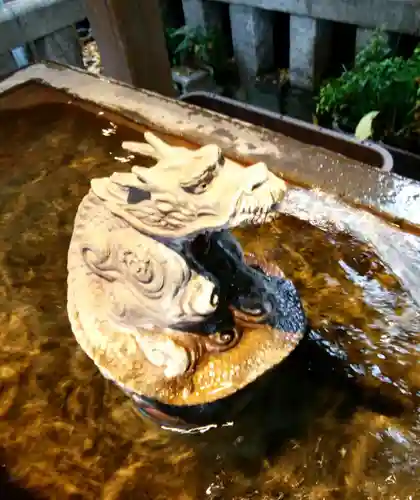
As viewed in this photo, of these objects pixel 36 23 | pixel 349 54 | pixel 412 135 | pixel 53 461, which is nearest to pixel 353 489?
pixel 53 461

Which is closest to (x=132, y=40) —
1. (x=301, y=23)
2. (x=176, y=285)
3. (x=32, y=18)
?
(x=32, y=18)

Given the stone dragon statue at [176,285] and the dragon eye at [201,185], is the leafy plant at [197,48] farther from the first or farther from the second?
the dragon eye at [201,185]

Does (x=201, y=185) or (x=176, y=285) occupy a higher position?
(x=201, y=185)

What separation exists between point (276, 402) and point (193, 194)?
31.7 inches

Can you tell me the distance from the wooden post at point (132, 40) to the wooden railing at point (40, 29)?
80cm

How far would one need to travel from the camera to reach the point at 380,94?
3701 mm

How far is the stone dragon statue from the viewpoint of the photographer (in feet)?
4.58

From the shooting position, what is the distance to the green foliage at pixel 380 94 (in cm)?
367

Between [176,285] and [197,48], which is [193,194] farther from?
[197,48]

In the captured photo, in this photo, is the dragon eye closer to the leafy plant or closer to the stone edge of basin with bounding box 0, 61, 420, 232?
the stone edge of basin with bounding box 0, 61, 420, 232

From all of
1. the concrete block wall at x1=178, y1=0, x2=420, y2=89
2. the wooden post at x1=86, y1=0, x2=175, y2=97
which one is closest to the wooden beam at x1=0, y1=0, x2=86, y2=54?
the wooden post at x1=86, y1=0, x2=175, y2=97

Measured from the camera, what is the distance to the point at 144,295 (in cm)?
161

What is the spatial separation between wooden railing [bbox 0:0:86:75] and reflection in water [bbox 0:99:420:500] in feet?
6.80

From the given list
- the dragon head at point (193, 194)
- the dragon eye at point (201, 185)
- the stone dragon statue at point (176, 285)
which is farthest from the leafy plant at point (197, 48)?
the dragon eye at point (201, 185)
